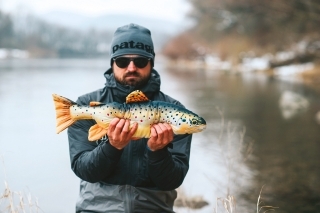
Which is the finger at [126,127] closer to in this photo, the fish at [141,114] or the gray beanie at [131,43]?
the fish at [141,114]

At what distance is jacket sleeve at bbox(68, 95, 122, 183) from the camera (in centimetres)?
304

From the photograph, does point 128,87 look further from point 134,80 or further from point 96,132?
point 96,132

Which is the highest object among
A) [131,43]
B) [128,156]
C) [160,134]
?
[131,43]

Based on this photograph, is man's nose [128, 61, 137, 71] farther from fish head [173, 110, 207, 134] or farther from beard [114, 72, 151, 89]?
fish head [173, 110, 207, 134]

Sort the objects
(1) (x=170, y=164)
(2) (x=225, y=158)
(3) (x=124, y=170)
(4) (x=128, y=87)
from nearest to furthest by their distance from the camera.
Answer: (1) (x=170, y=164)
(3) (x=124, y=170)
(4) (x=128, y=87)
(2) (x=225, y=158)

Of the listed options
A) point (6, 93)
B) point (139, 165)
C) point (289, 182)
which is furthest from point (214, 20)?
point (139, 165)

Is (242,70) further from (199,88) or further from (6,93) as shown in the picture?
(6,93)

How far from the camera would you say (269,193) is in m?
8.44

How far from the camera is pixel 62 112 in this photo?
2979mm

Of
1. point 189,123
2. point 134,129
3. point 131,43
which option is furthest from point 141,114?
point 131,43

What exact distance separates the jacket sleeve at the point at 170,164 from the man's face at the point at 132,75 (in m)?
0.47

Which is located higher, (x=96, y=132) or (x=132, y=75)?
(x=132, y=75)

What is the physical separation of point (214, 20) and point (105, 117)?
51549 millimetres

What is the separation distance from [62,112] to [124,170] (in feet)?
2.00
